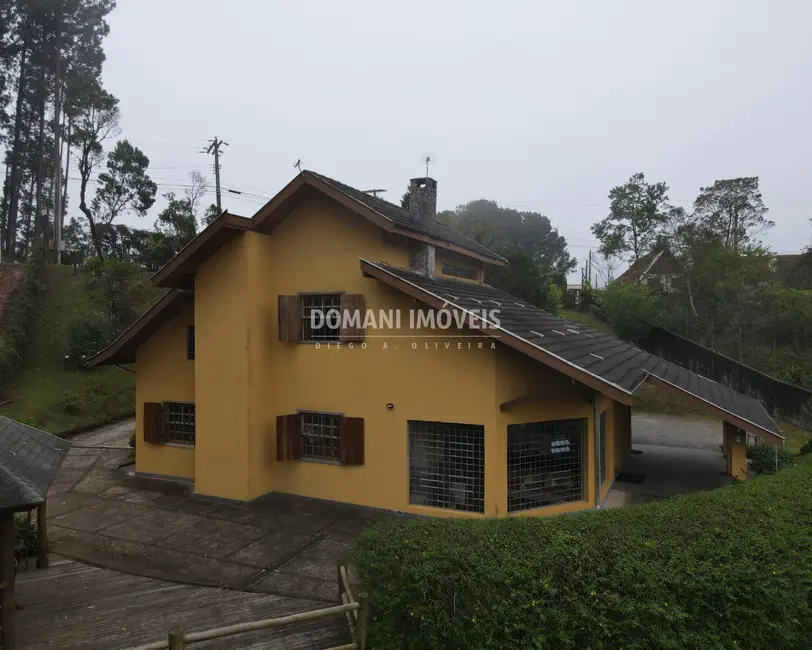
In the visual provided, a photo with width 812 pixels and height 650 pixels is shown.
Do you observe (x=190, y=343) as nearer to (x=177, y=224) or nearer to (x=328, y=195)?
(x=328, y=195)

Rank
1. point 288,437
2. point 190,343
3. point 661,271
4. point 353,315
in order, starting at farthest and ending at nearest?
1. point 661,271
2. point 190,343
3. point 288,437
4. point 353,315

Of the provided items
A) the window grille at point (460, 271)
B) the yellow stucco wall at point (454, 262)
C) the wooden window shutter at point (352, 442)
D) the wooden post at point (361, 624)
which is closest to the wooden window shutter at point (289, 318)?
the wooden window shutter at point (352, 442)

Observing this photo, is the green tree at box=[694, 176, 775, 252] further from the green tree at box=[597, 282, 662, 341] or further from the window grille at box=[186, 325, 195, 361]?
the window grille at box=[186, 325, 195, 361]

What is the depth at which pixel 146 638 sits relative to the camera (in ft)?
18.5

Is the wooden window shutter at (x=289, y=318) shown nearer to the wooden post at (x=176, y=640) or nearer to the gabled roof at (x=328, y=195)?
the gabled roof at (x=328, y=195)

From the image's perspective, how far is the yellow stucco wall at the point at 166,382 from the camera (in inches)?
477

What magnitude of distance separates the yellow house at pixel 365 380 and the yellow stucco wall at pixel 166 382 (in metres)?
0.06

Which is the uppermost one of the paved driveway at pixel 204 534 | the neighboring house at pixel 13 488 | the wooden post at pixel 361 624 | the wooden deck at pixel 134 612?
the neighboring house at pixel 13 488

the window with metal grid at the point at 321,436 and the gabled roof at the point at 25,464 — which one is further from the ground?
the gabled roof at the point at 25,464

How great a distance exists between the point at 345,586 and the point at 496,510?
152 inches

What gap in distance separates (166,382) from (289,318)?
410 centimetres

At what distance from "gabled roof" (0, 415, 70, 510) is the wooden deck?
1.73 metres

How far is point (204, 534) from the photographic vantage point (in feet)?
29.2

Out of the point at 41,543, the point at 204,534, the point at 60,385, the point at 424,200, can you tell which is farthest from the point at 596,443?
the point at 60,385
